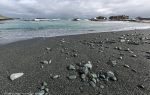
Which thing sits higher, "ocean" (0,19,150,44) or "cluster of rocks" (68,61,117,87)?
"ocean" (0,19,150,44)

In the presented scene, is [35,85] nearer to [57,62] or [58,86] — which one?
[58,86]

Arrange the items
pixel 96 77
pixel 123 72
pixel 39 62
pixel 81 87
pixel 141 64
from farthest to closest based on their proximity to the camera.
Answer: pixel 39 62, pixel 141 64, pixel 123 72, pixel 96 77, pixel 81 87

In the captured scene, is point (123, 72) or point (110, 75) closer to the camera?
point (110, 75)

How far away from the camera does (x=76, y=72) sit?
11.5ft

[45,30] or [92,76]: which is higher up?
[45,30]

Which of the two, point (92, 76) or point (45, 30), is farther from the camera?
point (45, 30)

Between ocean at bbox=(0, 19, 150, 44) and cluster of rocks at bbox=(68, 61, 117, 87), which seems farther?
ocean at bbox=(0, 19, 150, 44)

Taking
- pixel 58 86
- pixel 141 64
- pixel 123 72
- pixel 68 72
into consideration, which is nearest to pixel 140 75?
pixel 123 72

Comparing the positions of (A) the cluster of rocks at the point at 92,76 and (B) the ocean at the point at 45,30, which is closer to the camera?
(A) the cluster of rocks at the point at 92,76

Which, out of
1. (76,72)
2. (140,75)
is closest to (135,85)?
(140,75)

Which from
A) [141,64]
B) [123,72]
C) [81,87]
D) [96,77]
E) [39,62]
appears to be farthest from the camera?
[39,62]

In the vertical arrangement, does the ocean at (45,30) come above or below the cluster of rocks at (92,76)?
above

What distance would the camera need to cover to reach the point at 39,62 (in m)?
4.34

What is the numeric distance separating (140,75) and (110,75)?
1.08 meters
